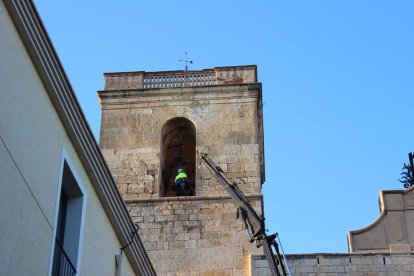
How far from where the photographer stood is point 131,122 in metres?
23.2

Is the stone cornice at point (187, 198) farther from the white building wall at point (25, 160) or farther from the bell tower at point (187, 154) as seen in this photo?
the white building wall at point (25, 160)

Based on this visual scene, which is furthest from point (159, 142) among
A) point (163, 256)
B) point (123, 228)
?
point (123, 228)

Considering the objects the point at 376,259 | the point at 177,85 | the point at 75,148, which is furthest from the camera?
the point at 177,85

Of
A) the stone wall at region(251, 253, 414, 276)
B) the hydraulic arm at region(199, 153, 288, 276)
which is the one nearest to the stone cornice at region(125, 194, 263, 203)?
the stone wall at region(251, 253, 414, 276)

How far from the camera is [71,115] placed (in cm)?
937

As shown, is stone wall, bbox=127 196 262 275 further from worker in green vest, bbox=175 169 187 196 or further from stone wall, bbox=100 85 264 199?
worker in green vest, bbox=175 169 187 196

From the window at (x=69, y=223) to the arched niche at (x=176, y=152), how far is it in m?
12.5

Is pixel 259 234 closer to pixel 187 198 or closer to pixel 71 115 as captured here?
pixel 71 115

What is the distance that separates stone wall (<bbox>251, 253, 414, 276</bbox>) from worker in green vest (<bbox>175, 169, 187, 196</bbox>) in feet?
9.63

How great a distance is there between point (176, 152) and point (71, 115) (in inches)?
576

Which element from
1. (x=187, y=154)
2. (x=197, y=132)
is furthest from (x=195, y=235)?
(x=187, y=154)

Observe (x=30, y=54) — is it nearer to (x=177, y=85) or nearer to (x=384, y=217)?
(x=384, y=217)

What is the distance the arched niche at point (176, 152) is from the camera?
22906 millimetres

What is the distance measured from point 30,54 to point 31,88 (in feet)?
0.94
